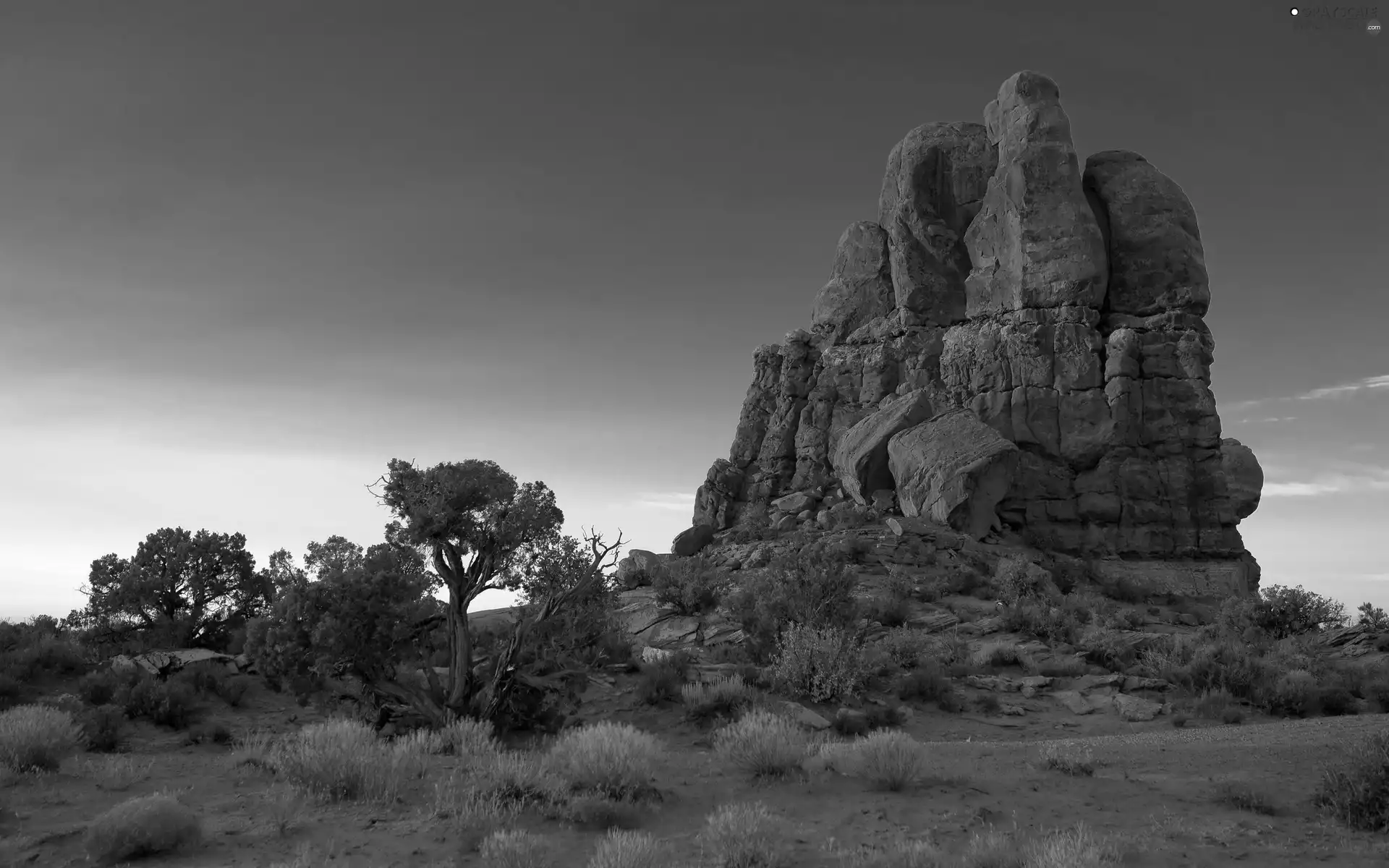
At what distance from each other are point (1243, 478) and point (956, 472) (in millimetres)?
21867

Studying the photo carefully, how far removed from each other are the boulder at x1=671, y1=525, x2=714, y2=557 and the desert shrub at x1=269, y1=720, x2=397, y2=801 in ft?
112

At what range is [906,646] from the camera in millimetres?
22703

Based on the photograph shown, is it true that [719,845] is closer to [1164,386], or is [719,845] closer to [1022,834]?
[1022,834]

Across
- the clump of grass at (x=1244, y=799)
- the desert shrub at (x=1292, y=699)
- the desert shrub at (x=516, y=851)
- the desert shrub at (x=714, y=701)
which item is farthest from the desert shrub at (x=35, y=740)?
the desert shrub at (x=1292, y=699)

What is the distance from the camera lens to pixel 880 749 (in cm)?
1152

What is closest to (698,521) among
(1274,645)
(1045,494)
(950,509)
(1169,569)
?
(950,509)

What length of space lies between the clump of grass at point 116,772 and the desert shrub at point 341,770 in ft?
9.59

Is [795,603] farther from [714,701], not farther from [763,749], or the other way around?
[763,749]

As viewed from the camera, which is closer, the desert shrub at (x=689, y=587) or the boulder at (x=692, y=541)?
the desert shrub at (x=689, y=587)

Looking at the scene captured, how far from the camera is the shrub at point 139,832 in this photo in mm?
8922

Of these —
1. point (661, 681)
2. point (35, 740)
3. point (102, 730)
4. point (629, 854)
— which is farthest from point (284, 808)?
point (661, 681)

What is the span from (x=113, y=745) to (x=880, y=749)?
14.9m

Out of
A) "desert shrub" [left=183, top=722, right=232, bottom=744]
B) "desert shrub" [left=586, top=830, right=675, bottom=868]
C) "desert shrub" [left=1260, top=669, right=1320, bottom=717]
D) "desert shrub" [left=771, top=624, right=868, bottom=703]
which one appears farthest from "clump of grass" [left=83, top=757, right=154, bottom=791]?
"desert shrub" [left=1260, top=669, right=1320, bottom=717]

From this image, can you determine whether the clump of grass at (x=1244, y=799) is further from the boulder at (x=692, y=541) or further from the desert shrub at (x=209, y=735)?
the boulder at (x=692, y=541)
